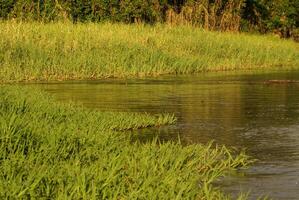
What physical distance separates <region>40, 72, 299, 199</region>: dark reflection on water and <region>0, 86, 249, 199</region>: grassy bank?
0.47m

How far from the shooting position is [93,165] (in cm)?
660

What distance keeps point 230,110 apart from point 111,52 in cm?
969

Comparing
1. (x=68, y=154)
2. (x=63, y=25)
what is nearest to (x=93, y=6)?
(x=63, y=25)

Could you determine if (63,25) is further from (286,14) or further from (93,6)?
(286,14)

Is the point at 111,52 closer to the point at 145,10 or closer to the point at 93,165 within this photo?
the point at 93,165

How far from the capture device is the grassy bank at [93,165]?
5816 mm

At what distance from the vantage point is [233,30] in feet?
133

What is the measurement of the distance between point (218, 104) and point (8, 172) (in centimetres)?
893

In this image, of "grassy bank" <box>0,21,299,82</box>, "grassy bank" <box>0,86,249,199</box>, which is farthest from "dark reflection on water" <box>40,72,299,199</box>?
"grassy bank" <box>0,21,299,82</box>

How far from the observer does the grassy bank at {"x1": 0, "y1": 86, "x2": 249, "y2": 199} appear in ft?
19.1

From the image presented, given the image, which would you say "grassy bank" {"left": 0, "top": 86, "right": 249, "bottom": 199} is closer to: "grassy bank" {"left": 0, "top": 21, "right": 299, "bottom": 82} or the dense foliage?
"grassy bank" {"left": 0, "top": 21, "right": 299, "bottom": 82}

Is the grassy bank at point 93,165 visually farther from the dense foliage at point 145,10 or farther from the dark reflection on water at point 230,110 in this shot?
the dense foliage at point 145,10

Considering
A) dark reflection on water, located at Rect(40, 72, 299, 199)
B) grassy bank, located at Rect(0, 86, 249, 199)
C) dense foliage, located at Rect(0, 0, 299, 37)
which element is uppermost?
grassy bank, located at Rect(0, 86, 249, 199)

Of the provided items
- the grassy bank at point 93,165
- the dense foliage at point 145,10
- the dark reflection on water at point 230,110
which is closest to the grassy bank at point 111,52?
the dark reflection on water at point 230,110
